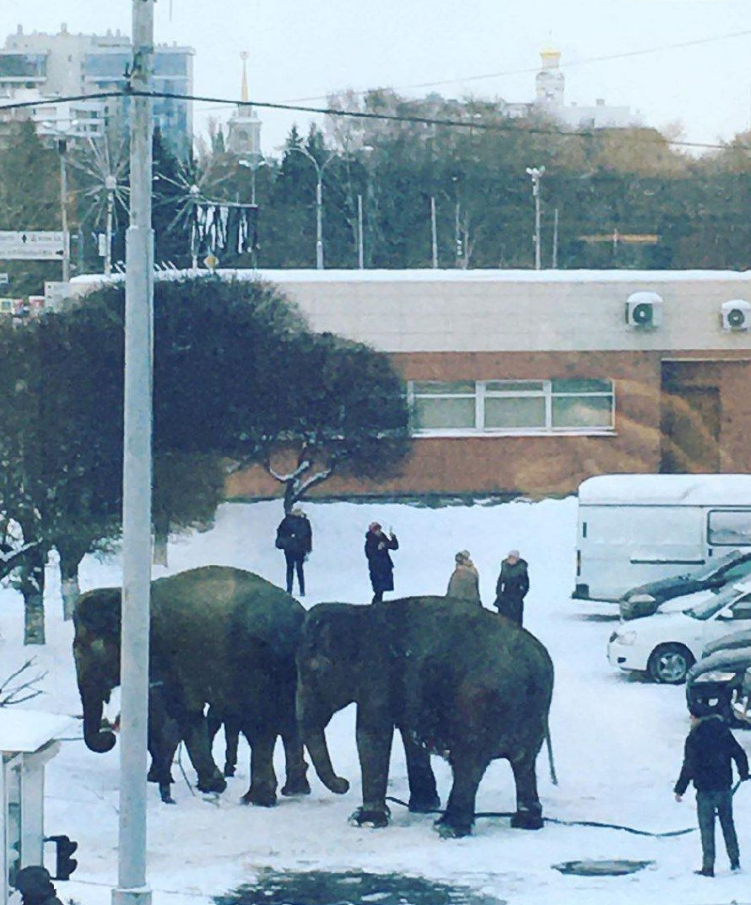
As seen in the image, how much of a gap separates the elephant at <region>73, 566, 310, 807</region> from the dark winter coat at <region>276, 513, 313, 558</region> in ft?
38.5

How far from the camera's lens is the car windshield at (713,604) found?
2233 centimetres

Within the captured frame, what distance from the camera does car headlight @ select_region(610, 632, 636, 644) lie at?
22391mm

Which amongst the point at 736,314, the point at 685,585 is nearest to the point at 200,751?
the point at 685,585

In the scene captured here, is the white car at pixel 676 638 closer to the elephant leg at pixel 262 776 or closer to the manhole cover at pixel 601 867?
the elephant leg at pixel 262 776

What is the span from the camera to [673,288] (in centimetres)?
4091

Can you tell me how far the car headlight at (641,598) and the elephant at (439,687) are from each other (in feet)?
28.7

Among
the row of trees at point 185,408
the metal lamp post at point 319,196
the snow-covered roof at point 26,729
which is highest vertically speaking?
the metal lamp post at point 319,196

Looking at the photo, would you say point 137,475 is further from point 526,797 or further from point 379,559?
point 379,559

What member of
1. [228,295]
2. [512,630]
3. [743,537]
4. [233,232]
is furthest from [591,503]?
[233,232]

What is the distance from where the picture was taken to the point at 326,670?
53.7 ft

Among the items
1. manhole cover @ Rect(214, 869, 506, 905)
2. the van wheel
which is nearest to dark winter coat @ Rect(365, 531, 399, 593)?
the van wheel

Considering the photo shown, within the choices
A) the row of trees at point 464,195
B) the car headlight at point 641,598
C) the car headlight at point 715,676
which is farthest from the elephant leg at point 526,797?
the row of trees at point 464,195

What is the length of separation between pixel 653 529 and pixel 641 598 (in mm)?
2594

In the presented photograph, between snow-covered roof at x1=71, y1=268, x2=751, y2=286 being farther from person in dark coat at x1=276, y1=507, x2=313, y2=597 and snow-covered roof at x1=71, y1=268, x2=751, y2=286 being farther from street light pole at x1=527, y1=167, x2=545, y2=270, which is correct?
street light pole at x1=527, y1=167, x2=545, y2=270
